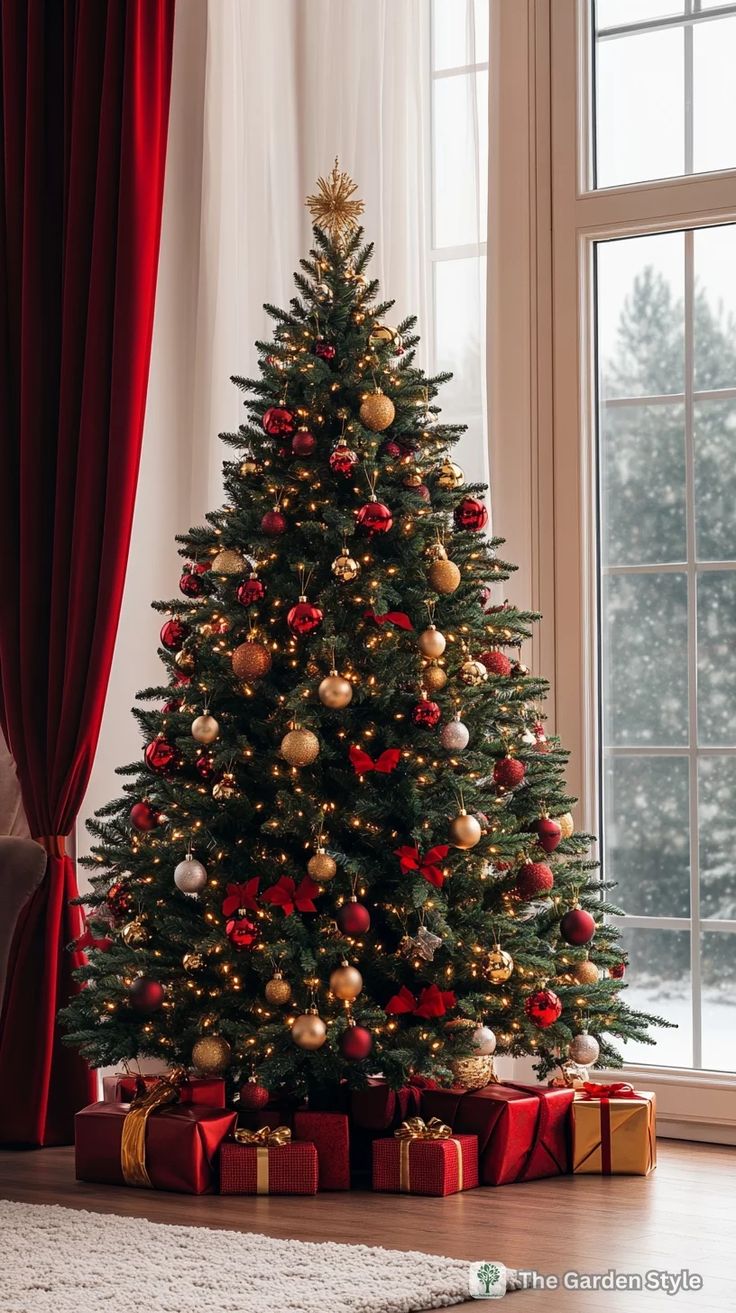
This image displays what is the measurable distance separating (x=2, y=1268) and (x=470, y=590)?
4.44 ft

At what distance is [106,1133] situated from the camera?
266 centimetres

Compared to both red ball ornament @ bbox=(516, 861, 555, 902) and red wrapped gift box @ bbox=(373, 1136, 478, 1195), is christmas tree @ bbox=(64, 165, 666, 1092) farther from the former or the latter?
red wrapped gift box @ bbox=(373, 1136, 478, 1195)

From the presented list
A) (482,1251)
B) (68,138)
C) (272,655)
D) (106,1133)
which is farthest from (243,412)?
(482,1251)

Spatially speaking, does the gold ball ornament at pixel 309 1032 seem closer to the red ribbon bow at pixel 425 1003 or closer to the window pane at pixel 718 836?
the red ribbon bow at pixel 425 1003

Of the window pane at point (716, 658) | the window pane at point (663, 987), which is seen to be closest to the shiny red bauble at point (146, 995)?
the window pane at point (663, 987)

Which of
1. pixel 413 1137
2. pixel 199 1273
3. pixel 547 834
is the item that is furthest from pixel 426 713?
pixel 199 1273

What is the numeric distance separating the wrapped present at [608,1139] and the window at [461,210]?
1307 mm

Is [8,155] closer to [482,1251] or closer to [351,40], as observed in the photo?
[351,40]

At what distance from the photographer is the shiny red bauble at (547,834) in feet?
8.91

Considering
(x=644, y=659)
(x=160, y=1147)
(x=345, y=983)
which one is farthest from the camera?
(x=644, y=659)

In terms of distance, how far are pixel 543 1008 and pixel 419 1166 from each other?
13.2 inches

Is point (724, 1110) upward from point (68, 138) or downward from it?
downward

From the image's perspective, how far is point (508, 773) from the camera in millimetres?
2662

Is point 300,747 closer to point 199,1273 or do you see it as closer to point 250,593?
point 250,593
